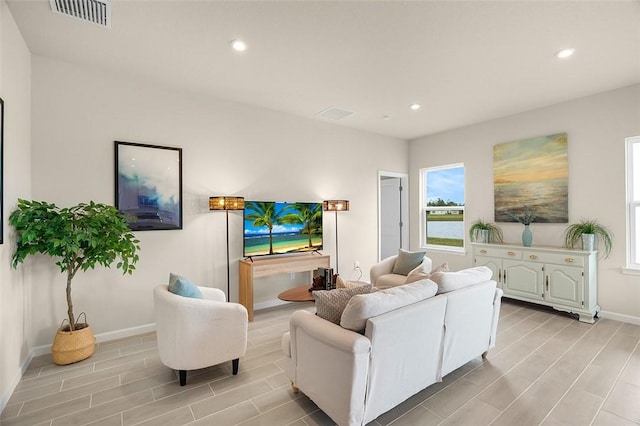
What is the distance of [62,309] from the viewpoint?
119 inches

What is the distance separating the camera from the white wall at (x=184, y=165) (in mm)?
2988

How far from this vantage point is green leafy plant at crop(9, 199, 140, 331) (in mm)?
2410

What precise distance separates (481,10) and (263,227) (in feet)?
10.7

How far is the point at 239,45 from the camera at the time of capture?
2.72 meters

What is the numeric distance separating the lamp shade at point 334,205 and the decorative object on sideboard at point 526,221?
2.60 meters

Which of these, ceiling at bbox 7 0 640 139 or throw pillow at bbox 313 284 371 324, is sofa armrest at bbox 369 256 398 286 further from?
throw pillow at bbox 313 284 371 324

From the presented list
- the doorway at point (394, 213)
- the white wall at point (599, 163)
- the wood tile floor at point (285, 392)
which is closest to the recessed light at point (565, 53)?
the white wall at point (599, 163)

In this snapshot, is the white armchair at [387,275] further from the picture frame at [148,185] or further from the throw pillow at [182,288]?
the picture frame at [148,185]

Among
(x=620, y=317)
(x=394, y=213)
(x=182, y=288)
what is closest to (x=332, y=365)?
(x=182, y=288)

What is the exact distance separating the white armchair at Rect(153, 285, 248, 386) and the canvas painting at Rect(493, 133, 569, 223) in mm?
4339

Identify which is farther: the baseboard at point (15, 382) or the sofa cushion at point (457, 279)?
the sofa cushion at point (457, 279)

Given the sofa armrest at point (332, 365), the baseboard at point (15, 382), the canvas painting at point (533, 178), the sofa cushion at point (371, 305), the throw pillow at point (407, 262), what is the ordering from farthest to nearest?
the throw pillow at point (407, 262)
the canvas painting at point (533, 178)
the baseboard at point (15, 382)
the sofa cushion at point (371, 305)
the sofa armrest at point (332, 365)

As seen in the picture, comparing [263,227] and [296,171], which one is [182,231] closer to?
[263,227]

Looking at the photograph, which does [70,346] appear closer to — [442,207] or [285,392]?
[285,392]
